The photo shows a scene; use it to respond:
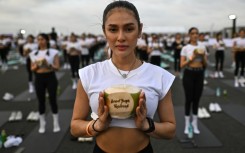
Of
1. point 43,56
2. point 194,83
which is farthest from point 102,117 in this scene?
point 43,56

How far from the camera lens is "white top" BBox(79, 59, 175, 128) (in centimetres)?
167

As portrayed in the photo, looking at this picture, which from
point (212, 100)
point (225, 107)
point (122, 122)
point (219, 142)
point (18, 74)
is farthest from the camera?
point (18, 74)

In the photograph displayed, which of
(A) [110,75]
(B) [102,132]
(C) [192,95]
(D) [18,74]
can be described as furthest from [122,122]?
(D) [18,74]

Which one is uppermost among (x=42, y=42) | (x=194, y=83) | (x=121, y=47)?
(x=121, y=47)

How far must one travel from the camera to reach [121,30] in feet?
5.19

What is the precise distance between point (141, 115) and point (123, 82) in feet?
0.96

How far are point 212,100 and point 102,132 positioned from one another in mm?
7129

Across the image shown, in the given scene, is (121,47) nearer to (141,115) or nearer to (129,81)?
(129,81)

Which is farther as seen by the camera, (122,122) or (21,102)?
(21,102)

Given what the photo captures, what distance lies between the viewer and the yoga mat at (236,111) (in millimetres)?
6441

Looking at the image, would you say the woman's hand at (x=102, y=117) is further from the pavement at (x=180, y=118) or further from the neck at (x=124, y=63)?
the pavement at (x=180, y=118)

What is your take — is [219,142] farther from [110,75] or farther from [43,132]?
[110,75]

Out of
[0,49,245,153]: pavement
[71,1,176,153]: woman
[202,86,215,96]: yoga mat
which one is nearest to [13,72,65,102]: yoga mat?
[0,49,245,153]: pavement

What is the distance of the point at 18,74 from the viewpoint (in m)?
14.2
